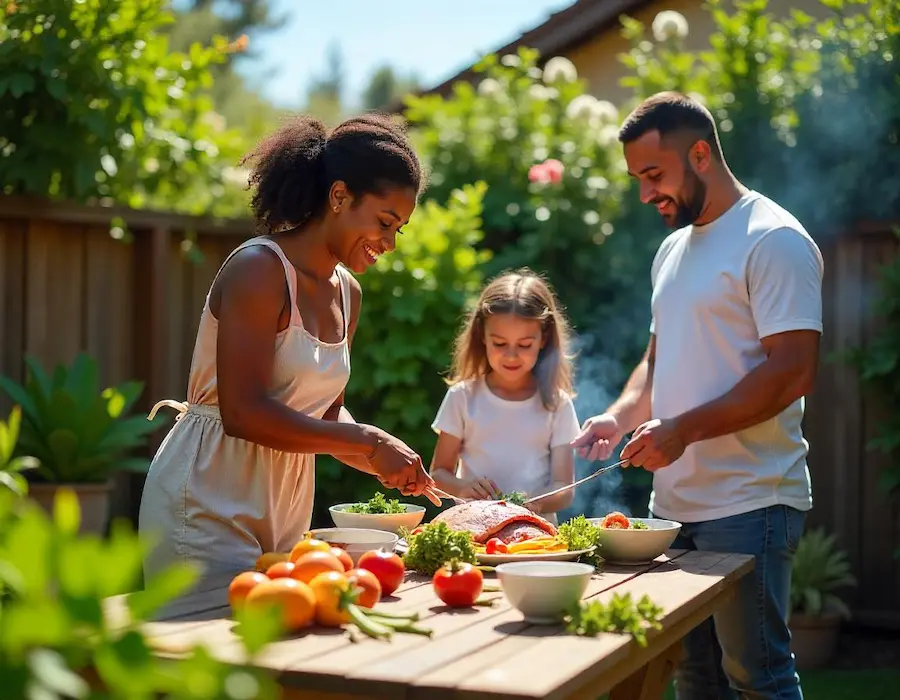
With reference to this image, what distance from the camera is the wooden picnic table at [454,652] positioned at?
1.62m

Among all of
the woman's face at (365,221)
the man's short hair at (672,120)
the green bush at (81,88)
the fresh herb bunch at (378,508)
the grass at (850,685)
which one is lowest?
the grass at (850,685)

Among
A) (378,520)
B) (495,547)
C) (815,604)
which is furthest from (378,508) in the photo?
(815,604)

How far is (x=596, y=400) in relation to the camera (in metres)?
5.75

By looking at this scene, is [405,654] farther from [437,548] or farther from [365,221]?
[365,221]

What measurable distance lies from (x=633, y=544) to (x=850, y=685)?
2786 millimetres

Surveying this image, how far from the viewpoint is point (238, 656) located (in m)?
1.72

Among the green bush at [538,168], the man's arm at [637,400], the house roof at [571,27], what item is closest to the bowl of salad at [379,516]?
the man's arm at [637,400]

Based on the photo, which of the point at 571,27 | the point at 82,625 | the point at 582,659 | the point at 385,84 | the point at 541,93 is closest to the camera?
the point at 82,625

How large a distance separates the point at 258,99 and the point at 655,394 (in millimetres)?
27213

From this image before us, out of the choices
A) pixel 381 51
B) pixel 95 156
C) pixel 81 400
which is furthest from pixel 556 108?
pixel 381 51

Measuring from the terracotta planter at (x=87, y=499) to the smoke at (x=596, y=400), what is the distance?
84.8 inches

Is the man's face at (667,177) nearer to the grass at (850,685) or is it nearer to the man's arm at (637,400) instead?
the man's arm at (637,400)

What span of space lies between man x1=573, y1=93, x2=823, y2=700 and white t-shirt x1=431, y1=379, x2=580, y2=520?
20.3 inches

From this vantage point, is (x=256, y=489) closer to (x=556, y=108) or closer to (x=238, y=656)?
(x=238, y=656)
